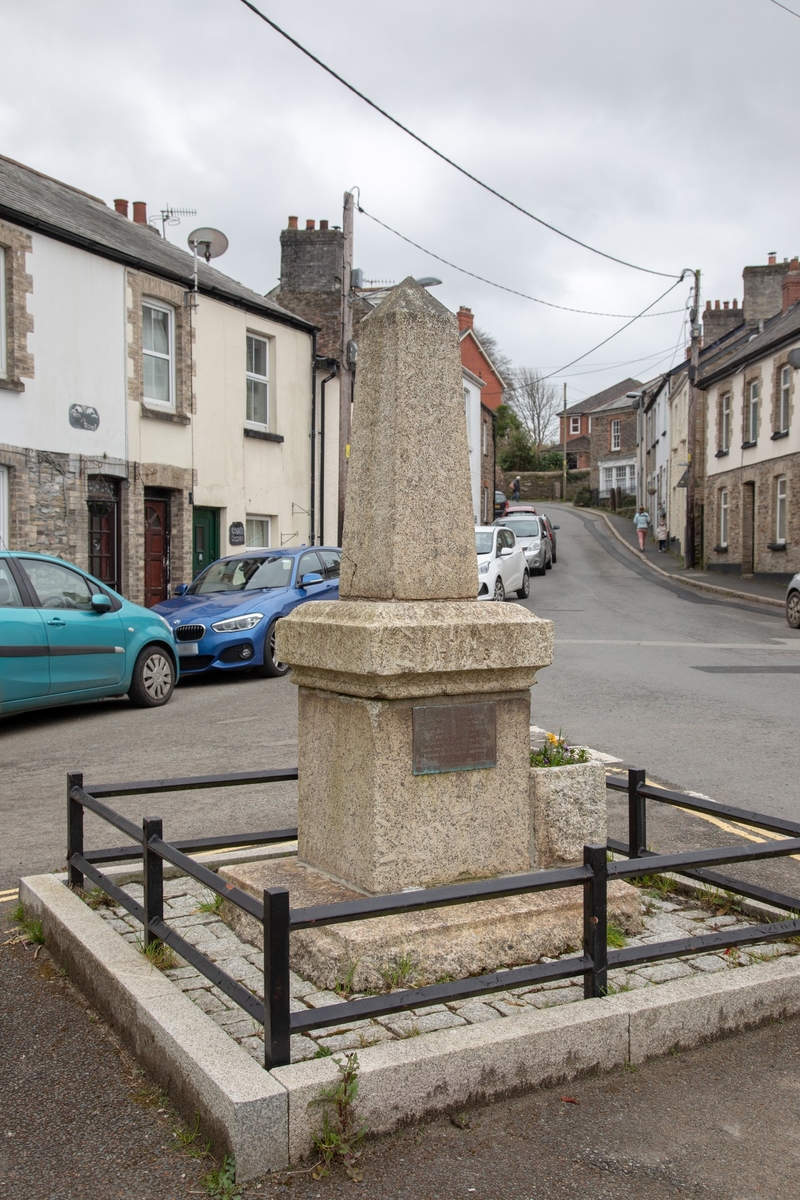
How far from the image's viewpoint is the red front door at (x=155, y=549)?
1780cm

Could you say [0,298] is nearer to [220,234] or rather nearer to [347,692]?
[220,234]

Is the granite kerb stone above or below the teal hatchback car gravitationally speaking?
below

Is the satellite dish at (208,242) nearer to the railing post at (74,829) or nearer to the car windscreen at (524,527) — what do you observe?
the car windscreen at (524,527)

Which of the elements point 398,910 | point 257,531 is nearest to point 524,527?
point 257,531

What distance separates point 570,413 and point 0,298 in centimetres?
7443

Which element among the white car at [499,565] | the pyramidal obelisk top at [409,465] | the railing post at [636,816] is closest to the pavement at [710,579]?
the white car at [499,565]

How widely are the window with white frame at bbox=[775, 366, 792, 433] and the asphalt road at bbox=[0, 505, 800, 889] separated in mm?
13342

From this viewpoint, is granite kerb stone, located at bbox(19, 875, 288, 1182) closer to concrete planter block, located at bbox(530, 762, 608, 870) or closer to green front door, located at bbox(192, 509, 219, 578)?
concrete planter block, located at bbox(530, 762, 608, 870)

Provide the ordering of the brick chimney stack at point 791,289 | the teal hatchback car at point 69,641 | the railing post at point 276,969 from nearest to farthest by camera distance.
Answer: the railing post at point 276,969 < the teal hatchback car at point 69,641 < the brick chimney stack at point 791,289

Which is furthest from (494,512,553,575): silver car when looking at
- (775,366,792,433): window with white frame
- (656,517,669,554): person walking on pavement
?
(656,517,669,554): person walking on pavement

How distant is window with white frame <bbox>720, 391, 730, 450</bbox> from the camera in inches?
1334

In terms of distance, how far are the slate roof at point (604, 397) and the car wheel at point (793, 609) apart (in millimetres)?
67774

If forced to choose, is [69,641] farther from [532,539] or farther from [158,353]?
[532,539]

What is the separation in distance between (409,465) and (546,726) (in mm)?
5489
